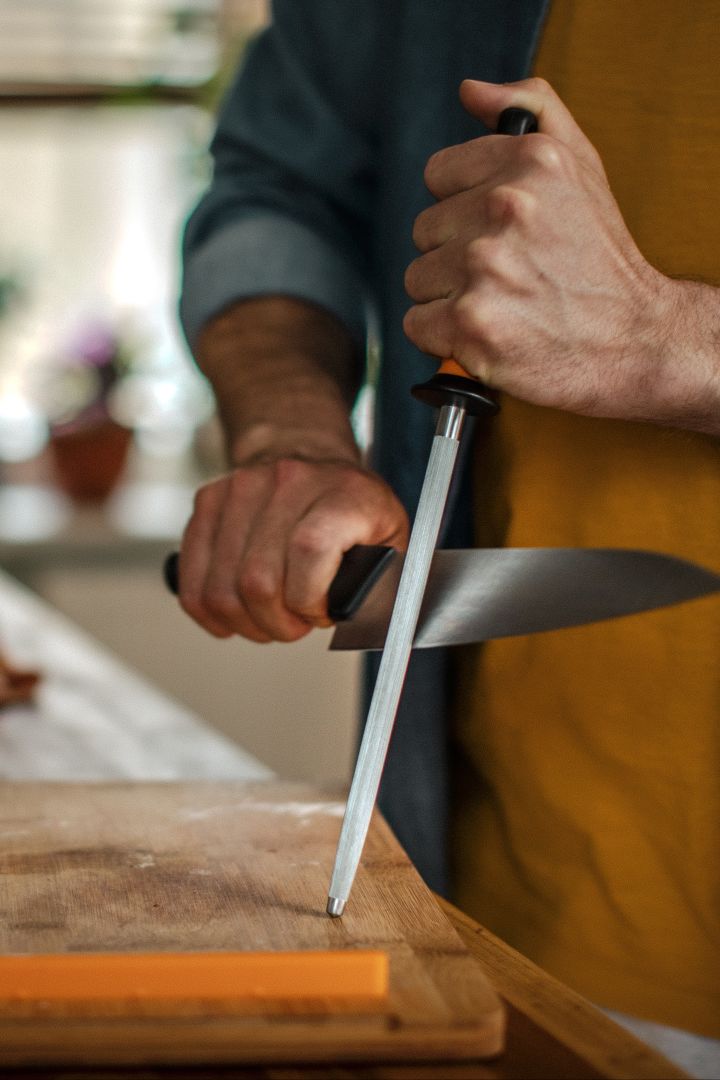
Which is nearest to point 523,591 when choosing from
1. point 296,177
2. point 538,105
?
point 538,105

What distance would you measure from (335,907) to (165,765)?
0.48m

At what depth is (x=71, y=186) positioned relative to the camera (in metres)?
2.96

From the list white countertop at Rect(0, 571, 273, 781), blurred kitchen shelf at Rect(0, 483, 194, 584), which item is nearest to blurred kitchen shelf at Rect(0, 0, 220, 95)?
blurred kitchen shelf at Rect(0, 483, 194, 584)

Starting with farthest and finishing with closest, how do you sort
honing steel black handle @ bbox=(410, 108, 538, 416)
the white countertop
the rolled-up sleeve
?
the white countertop
the rolled-up sleeve
honing steel black handle @ bbox=(410, 108, 538, 416)

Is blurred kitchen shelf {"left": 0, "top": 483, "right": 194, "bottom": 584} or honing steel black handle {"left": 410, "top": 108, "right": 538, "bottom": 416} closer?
honing steel black handle {"left": 410, "top": 108, "right": 538, "bottom": 416}

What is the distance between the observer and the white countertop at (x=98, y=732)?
38.3 inches

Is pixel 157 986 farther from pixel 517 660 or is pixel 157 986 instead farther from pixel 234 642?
pixel 234 642

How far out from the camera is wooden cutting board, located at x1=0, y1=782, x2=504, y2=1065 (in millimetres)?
435

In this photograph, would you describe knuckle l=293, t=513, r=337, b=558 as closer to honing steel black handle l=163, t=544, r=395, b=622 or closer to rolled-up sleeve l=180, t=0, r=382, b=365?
honing steel black handle l=163, t=544, r=395, b=622

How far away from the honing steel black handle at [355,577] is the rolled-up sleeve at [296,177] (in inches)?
10.8

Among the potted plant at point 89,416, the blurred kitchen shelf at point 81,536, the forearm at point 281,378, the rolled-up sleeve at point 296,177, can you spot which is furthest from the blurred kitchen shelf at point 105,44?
the forearm at point 281,378

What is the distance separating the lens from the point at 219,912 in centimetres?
54

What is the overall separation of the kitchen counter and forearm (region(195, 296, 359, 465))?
0.89ft

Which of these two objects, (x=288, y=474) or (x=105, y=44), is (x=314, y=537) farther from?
(x=105, y=44)
